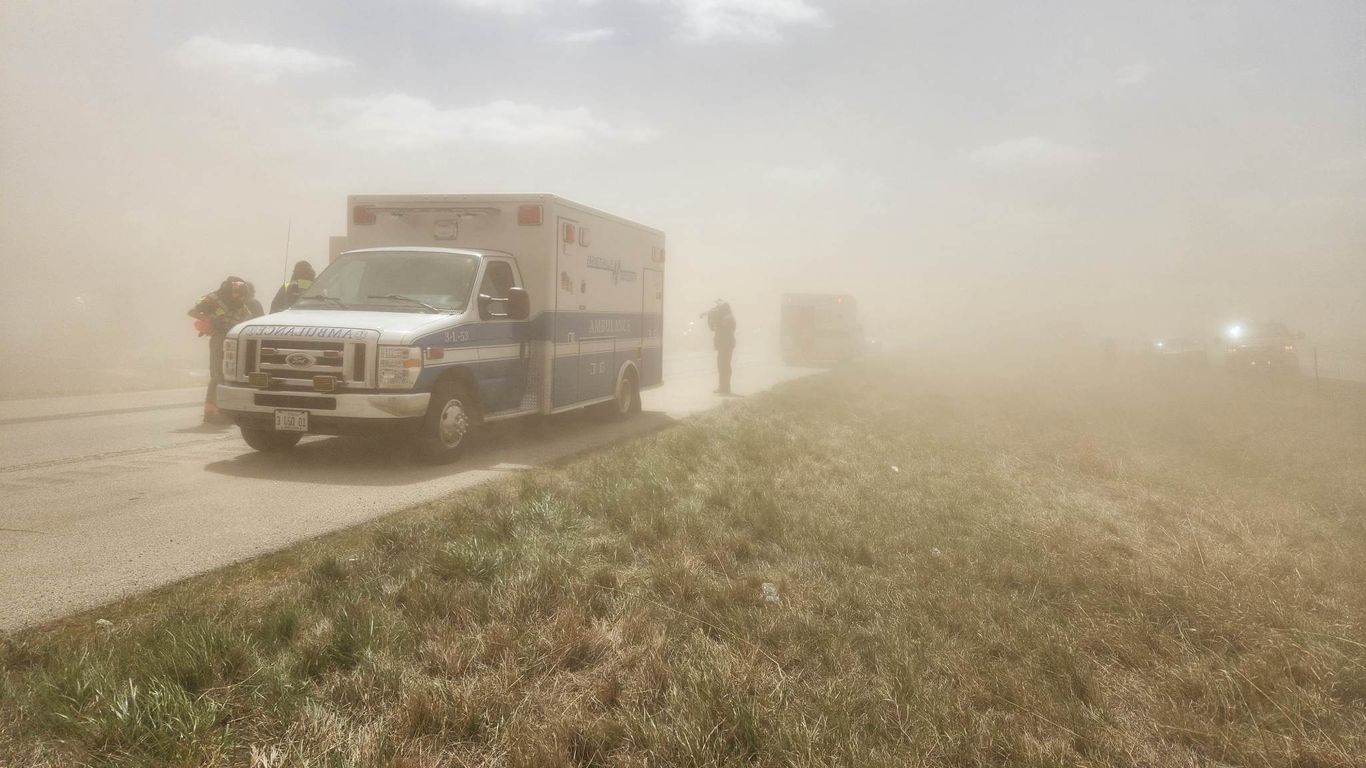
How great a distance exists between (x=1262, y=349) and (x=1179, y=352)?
1360 centimetres

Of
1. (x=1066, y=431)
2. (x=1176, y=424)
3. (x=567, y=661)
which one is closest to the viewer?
(x=567, y=661)

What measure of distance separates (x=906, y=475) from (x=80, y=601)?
7347mm

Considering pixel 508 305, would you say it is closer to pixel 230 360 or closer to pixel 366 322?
pixel 366 322

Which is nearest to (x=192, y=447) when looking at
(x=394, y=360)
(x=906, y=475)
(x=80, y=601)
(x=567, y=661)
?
(x=394, y=360)

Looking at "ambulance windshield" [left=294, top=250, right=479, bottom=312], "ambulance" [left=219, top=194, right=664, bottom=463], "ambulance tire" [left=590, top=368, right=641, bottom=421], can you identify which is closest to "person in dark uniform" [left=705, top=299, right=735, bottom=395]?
"ambulance tire" [left=590, top=368, right=641, bottom=421]

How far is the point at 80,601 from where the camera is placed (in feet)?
13.2

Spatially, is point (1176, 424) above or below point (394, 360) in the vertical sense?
below

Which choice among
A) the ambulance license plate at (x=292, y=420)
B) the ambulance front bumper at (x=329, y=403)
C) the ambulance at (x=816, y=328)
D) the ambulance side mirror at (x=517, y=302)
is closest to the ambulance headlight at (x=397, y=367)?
the ambulance front bumper at (x=329, y=403)

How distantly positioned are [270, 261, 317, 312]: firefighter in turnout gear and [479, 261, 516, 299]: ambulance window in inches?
94.8

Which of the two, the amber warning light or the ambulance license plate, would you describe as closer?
the ambulance license plate

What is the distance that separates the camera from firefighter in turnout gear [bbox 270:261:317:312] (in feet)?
Answer: 32.9

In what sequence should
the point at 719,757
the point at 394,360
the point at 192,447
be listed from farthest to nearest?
the point at 192,447 → the point at 394,360 → the point at 719,757

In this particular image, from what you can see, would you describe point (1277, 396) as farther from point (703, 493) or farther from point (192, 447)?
point (192, 447)

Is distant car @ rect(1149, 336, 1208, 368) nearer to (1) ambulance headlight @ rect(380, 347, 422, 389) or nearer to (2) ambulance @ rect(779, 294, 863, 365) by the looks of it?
(2) ambulance @ rect(779, 294, 863, 365)
